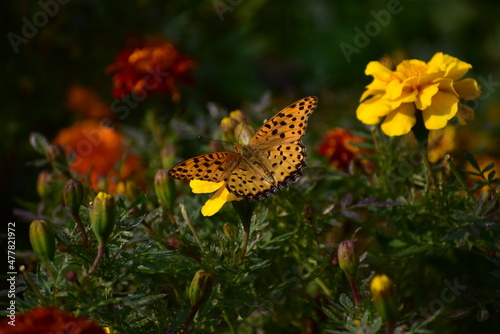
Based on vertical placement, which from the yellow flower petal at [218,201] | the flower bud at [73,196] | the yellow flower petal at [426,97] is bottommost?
the yellow flower petal at [426,97]

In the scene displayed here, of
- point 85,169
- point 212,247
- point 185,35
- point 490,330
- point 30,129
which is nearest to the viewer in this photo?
point 212,247

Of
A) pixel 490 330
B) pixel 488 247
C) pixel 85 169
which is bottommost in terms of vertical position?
pixel 490 330

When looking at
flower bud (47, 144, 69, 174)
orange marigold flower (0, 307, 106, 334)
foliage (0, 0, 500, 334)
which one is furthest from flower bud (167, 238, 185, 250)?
flower bud (47, 144, 69, 174)

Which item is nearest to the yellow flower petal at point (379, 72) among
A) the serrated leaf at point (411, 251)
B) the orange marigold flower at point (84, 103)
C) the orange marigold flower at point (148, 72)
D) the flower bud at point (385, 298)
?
the serrated leaf at point (411, 251)

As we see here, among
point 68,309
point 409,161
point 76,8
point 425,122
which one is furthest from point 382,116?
point 76,8

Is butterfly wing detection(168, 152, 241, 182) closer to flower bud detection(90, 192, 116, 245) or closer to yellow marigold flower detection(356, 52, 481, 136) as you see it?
flower bud detection(90, 192, 116, 245)

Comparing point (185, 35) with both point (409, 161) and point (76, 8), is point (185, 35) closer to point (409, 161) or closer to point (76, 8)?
point (76, 8)

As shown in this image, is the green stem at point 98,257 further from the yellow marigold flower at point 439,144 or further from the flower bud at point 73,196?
the yellow marigold flower at point 439,144
